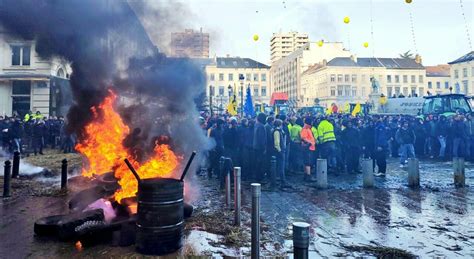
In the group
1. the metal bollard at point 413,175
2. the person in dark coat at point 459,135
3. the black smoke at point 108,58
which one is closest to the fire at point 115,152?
the black smoke at point 108,58

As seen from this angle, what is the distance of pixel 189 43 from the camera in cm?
1073

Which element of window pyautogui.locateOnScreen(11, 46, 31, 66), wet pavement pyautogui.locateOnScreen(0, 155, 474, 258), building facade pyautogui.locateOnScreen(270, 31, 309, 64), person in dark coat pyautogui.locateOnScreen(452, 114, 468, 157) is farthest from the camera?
building facade pyautogui.locateOnScreen(270, 31, 309, 64)

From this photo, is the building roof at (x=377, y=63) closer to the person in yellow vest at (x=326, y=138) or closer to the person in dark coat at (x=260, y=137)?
the person in yellow vest at (x=326, y=138)

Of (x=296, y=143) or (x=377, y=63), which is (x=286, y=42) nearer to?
(x=377, y=63)

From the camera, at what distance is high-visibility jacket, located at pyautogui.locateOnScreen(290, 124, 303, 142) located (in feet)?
40.5

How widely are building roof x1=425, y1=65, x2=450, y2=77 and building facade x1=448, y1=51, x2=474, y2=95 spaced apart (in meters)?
13.0

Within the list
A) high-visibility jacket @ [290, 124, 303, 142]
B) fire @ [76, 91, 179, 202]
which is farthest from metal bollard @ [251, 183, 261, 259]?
high-visibility jacket @ [290, 124, 303, 142]

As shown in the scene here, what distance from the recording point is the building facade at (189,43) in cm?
1033

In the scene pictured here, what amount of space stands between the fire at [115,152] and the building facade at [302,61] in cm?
6764

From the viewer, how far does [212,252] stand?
5.16 m

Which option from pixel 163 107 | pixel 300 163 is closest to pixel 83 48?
pixel 163 107

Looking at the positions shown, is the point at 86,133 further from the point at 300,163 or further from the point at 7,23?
the point at 300,163

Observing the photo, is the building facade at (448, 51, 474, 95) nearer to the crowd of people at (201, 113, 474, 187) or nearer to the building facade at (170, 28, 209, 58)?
the crowd of people at (201, 113, 474, 187)

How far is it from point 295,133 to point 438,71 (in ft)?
257
